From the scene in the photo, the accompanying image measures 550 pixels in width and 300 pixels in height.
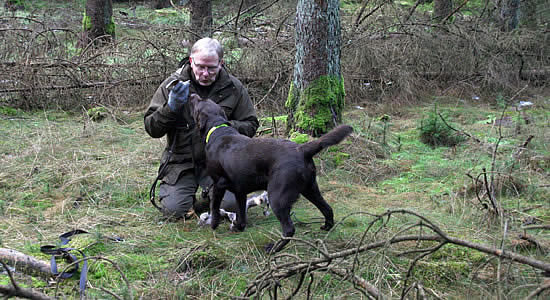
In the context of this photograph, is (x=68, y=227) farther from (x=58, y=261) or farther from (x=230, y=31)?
(x=230, y=31)

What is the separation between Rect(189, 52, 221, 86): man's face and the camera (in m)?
4.32

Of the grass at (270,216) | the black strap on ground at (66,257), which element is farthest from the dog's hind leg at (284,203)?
the black strap on ground at (66,257)

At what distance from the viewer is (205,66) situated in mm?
4355

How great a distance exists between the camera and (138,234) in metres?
4.01

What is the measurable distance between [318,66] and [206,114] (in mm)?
2324

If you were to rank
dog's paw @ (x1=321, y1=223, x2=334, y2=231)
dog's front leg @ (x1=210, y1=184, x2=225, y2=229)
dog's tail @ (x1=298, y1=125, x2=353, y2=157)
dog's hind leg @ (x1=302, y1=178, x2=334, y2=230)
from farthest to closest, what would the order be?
dog's front leg @ (x1=210, y1=184, x2=225, y2=229)
dog's paw @ (x1=321, y1=223, x2=334, y2=231)
dog's hind leg @ (x1=302, y1=178, x2=334, y2=230)
dog's tail @ (x1=298, y1=125, x2=353, y2=157)

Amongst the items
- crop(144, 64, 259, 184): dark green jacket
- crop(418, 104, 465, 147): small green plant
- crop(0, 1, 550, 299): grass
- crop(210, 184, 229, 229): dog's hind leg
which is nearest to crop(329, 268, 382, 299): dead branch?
crop(0, 1, 550, 299): grass

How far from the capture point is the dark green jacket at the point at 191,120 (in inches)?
179

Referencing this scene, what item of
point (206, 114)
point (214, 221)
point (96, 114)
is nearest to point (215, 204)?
point (214, 221)

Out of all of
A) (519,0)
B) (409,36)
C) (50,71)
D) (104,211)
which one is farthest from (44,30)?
(519,0)

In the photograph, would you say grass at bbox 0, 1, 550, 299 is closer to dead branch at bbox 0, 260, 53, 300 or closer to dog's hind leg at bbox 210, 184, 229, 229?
dog's hind leg at bbox 210, 184, 229, 229

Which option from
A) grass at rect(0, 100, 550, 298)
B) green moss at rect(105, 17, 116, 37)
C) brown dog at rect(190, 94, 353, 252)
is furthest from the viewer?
green moss at rect(105, 17, 116, 37)

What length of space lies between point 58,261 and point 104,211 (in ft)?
4.04

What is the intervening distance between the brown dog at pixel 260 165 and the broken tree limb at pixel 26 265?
4.71ft
